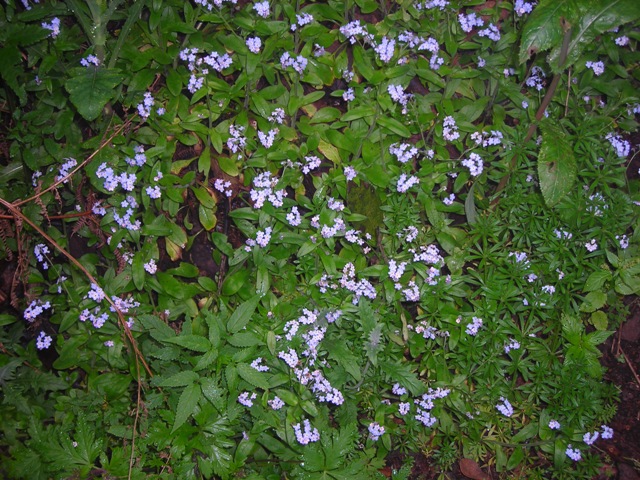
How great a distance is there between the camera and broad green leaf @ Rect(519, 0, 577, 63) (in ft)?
8.63

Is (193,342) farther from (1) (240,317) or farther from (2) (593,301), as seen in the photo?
(2) (593,301)

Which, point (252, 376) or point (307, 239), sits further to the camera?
point (307, 239)

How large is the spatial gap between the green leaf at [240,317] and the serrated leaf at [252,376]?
0.66 feet

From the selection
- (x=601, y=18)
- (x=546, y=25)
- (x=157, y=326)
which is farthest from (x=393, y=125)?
(x=157, y=326)

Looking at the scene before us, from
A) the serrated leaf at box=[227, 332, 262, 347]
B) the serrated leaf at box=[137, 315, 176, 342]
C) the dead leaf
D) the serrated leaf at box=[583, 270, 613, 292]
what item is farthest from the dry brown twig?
the serrated leaf at box=[583, 270, 613, 292]

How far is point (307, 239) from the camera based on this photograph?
3.15 meters

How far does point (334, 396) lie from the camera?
3.03m

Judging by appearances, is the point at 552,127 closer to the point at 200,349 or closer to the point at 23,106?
the point at 200,349

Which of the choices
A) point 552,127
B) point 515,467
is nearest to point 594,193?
point 552,127

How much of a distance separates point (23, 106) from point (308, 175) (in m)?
1.84

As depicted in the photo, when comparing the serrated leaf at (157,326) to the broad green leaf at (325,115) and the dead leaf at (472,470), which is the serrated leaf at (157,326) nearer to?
the broad green leaf at (325,115)

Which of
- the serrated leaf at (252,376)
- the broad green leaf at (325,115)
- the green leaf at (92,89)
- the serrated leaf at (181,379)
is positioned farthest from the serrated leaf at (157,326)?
the broad green leaf at (325,115)

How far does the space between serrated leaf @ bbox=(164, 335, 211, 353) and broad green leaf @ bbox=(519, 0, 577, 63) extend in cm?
228

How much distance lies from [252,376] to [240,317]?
323mm
